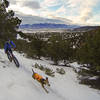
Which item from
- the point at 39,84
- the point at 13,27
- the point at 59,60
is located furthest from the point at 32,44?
the point at 39,84

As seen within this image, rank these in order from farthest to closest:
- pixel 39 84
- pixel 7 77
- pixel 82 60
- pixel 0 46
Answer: pixel 0 46 < pixel 82 60 < pixel 39 84 < pixel 7 77

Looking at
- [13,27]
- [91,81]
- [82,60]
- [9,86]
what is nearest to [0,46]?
[13,27]

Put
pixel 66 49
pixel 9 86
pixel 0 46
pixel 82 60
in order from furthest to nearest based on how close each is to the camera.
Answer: pixel 66 49, pixel 0 46, pixel 82 60, pixel 9 86

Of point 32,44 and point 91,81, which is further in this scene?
point 32,44

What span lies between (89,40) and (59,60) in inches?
621

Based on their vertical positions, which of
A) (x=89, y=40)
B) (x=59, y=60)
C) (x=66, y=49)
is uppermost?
(x=89, y=40)

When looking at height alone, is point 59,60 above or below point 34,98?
below

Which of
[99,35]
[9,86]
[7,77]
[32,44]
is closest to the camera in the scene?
[9,86]

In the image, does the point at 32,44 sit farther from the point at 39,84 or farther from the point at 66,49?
the point at 39,84

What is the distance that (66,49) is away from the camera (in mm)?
26719

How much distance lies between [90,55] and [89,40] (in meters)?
1.47

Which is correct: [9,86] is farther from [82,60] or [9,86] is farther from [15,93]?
[82,60]

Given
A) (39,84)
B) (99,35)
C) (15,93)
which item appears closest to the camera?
(15,93)

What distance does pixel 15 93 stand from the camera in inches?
194
